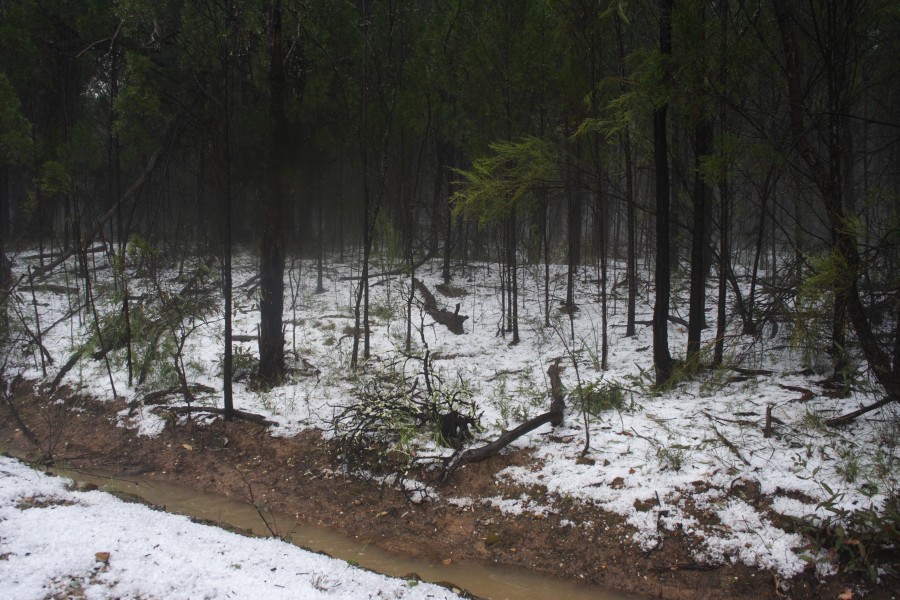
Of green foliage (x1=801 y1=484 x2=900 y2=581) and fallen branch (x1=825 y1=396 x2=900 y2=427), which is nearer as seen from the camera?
green foliage (x1=801 y1=484 x2=900 y2=581)

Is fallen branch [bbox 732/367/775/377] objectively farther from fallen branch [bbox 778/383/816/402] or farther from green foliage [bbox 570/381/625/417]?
green foliage [bbox 570/381/625/417]

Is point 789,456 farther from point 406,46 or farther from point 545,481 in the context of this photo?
point 406,46

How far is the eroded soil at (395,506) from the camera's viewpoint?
4.01 metres

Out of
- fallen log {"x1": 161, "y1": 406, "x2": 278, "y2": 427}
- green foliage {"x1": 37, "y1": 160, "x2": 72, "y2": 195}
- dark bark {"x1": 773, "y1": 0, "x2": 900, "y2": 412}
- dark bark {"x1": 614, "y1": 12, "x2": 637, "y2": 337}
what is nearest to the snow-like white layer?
fallen log {"x1": 161, "y1": 406, "x2": 278, "y2": 427}

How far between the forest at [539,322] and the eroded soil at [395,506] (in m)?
0.03

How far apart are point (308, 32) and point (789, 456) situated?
8868 mm

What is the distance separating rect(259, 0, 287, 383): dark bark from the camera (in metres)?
7.67

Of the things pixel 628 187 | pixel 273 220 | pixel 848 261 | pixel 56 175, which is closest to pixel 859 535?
pixel 848 261

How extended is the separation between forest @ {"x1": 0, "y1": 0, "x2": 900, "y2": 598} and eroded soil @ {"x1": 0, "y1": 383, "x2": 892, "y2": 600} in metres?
0.03

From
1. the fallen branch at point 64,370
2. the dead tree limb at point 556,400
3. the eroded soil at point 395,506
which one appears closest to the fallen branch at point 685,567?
the eroded soil at point 395,506

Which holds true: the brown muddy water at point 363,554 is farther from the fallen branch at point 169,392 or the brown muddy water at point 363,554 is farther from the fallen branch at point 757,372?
the fallen branch at point 757,372

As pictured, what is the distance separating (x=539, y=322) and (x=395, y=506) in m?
5.84

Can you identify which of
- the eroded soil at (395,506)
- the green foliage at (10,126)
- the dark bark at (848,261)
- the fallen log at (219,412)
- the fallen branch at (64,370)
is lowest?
the eroded soil at (395,506)

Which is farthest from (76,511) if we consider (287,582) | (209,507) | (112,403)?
(112,403)
